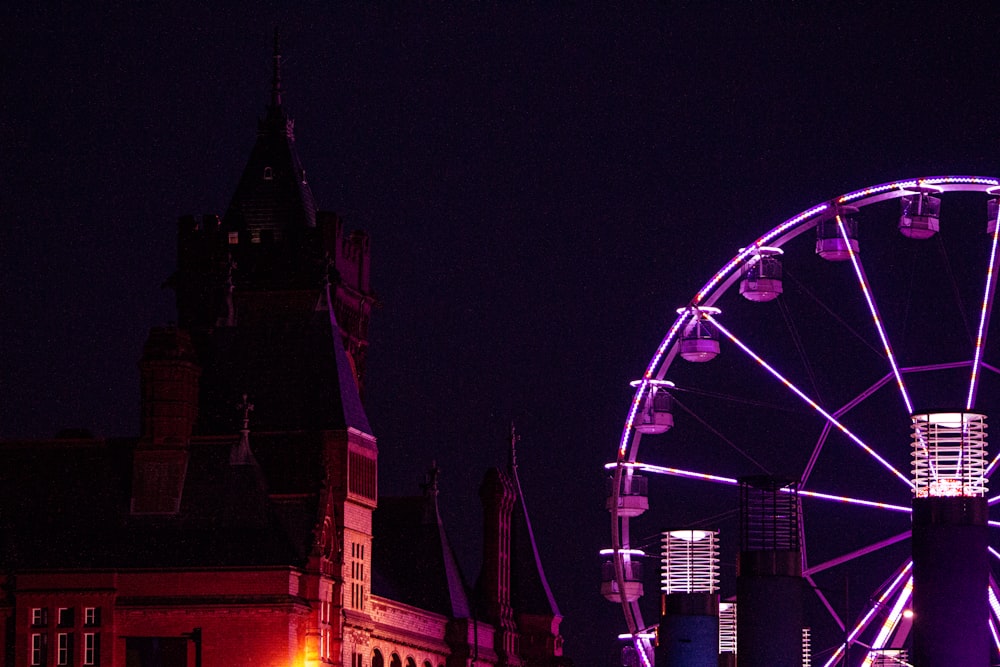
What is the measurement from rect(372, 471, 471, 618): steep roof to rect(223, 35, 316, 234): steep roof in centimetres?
1248

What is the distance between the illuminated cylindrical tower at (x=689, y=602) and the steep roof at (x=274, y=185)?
46.7 m

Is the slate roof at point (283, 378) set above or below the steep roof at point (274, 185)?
below

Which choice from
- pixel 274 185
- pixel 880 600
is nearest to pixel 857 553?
pixel 880 600

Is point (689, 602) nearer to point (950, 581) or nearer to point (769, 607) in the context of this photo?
point (769, 607)

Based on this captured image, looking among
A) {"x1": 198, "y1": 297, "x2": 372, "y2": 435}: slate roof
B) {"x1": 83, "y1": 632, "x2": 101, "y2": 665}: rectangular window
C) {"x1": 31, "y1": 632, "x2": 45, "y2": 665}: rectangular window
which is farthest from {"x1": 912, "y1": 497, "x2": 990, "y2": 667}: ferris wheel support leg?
Result: {"x1": 198, "y1": 297, "x2": 372, "y2": 435}: slate roof

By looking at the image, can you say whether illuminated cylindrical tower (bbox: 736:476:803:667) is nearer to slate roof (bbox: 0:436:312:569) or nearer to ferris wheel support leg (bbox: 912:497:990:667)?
ferris wheel support leg (bbox: 912:497:990:667)

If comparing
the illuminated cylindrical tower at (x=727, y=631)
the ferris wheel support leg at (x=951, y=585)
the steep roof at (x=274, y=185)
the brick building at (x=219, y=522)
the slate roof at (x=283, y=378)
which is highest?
the steep roof at (x=274, y=185)

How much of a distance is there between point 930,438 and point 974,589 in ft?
12.9

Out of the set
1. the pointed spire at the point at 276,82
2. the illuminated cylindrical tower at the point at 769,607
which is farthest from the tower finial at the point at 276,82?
the illuminated cylindrical tower at the point at 769,607

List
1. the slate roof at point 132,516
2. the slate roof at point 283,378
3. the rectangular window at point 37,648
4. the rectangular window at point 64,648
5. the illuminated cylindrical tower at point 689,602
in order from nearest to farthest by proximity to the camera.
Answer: the illuminated cylindrical tower at point 689,602, the rectangular window at point 64,648, the rectangular window at point 37,648, the slate roof at point 132,516, the slate roof at point 283,378

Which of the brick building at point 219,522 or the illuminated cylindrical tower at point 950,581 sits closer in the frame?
the illuminated cylindrical tower at point 950,581

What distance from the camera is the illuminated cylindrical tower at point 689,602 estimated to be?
55.3m

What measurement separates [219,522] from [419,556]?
22278 mm

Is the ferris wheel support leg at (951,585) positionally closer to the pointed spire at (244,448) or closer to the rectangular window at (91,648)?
the rectangular window at (91,648)
